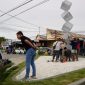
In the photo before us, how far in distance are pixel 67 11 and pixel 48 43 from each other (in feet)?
122

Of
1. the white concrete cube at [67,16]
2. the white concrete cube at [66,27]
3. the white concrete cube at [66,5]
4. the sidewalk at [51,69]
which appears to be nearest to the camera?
the sidewalk at [51,69]

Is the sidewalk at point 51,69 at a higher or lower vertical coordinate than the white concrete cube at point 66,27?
lower

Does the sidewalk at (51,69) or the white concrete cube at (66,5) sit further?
the white concrete cube at (66,5)

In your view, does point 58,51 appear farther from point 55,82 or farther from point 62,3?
point 55,82

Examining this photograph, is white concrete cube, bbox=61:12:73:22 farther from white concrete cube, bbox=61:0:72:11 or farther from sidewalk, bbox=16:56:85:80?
sidewalk, bbox=16:56:85:80


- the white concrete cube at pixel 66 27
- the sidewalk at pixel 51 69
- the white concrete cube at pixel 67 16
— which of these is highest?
the white concrete cube at pixel 67 16

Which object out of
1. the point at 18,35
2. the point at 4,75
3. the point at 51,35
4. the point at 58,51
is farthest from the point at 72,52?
the point at 51,35

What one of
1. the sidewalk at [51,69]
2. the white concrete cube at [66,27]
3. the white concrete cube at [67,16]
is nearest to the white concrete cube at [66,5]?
the white concrete cube at [67,16]

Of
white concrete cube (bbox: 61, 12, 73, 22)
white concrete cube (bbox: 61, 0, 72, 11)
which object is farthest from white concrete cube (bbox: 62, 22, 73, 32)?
white concrete cube (bbox: 61, 0, 72, 11)

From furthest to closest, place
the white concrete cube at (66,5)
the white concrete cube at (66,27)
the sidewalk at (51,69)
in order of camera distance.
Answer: the white concrete cube at (66,27) < the white concrete cube at (66,5) < the sidewalk at (51,69)

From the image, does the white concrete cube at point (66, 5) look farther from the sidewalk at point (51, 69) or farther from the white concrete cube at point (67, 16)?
the sidewalk at point (51, 69)

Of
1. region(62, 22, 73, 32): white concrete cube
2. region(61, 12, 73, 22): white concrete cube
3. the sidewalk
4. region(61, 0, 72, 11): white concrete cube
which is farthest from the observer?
region(61, 12, 73, 22): white concrete cube

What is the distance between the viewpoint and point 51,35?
4834 cm

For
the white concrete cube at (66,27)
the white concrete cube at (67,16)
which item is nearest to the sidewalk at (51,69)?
the white concrete cube at (66,27)
